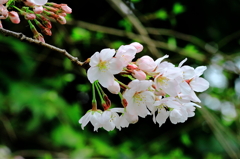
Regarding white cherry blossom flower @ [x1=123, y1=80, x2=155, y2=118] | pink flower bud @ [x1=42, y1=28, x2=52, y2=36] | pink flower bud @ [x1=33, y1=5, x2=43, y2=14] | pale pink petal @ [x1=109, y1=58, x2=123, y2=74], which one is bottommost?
white cherry blossom flower @ [x1=123, y1=80, x2=155, y2=118]

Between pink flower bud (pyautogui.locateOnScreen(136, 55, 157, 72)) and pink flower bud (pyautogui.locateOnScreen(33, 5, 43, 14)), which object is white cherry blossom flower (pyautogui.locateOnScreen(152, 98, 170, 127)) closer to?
pink flower bud (pyautogui.locateOnScreen(136, 55, 157, 72))

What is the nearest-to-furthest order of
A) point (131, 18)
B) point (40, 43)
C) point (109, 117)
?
1. point (40, 43)
2. point (109, 117)
3. point (131, 18)

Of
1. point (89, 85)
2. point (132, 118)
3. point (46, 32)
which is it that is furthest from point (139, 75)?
point (89, 85)

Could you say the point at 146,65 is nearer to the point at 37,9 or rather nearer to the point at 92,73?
the point at 92,73

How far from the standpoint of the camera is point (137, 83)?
0.65 meters

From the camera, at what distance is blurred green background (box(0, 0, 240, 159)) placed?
2.20 metres

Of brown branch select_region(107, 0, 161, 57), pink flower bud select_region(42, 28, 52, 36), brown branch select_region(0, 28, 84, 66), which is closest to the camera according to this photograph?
brown branch select_region(0, 28, 84, 66)

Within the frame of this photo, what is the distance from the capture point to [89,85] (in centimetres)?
218

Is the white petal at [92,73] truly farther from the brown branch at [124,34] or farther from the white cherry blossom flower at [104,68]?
A: the brown branch at [124,34]

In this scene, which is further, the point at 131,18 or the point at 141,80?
the point at 131,18

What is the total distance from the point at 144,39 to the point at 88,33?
1.30 feet

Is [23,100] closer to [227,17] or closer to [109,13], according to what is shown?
[109,13]

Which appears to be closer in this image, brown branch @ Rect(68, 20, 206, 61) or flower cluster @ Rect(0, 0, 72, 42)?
flower cluster @ Rect(0, 0, 72, 42)

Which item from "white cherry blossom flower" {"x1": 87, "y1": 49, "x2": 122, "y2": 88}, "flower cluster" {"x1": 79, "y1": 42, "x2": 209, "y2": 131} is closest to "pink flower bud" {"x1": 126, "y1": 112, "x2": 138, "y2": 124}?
"flower cluster" {"x1": 79, "y1": 42, "x2": 209, "y2": 131}
